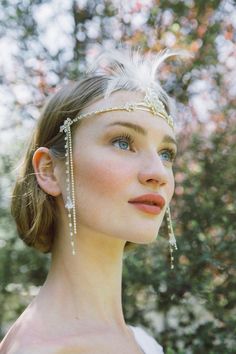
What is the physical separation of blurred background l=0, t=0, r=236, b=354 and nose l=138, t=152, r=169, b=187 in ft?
5.99

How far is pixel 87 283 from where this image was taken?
2.04 m

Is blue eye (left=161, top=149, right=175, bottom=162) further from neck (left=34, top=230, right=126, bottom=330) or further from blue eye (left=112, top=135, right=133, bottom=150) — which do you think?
neck (left=34, top=230, right=126, bottom=330)

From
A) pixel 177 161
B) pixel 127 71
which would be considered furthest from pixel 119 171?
pixel 177 161

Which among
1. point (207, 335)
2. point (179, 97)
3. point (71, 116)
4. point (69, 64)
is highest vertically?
point (69, 64)

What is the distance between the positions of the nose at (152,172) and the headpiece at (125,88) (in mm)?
197

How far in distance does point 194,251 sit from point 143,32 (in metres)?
1.54

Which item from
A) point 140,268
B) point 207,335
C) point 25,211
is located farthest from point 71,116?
point 207,335

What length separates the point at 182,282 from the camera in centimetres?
383

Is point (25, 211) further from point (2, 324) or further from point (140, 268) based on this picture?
point (2, 324)

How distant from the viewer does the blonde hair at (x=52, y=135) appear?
2.14 metres

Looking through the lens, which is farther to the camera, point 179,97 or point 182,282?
point 179,97

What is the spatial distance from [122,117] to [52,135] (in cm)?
31

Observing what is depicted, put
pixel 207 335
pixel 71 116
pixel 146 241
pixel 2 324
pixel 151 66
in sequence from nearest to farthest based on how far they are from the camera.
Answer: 1. pixel 146 241
2. pixel 71 116
3. pixel 151 66
4. pixel 207 335
5. pixel 2 324

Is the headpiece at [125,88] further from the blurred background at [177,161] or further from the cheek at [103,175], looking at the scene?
the blurred background at [177,161]
